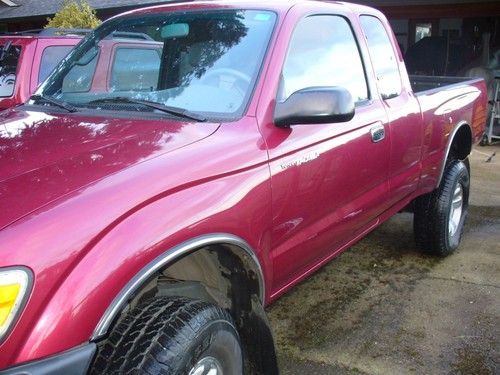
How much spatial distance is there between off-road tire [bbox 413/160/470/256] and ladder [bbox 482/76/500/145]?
6.14m

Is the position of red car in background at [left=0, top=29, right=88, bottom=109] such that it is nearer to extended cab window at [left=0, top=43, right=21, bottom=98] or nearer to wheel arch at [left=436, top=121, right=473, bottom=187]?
extended cab window at [left=0, top=43, right=21, bottom=98]

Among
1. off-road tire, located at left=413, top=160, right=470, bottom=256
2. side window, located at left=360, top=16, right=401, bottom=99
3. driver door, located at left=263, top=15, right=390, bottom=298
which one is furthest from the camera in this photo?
off-road tire, located at left=413, top=160, right=470, bottom=256

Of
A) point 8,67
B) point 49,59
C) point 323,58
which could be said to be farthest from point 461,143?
point 8,67

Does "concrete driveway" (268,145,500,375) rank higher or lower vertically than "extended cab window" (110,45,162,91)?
lower

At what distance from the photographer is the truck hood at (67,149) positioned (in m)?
1.75

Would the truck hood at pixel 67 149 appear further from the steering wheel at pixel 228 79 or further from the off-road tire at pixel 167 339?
the off-road tire at pixel 167 339

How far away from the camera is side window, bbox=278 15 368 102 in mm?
2806

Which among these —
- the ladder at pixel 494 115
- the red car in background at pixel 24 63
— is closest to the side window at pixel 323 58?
the red car in background at pixel 24 63

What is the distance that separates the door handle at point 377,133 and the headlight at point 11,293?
220 cm

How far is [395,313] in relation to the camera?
145 inches

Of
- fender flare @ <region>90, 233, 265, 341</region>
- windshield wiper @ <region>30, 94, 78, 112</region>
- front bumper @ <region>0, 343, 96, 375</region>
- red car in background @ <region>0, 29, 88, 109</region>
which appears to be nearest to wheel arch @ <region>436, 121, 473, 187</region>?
fender flare @ <region>90, 233, 265, 341</region>

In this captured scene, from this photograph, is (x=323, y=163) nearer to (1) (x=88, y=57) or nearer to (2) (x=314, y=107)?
(2) (x=314, y=107)

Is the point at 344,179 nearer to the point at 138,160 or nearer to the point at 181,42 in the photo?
the point at 181,42

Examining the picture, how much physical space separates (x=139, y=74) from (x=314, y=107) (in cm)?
122
